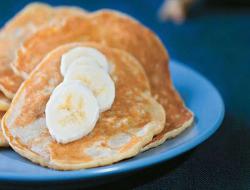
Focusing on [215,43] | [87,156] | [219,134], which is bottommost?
[215,43]

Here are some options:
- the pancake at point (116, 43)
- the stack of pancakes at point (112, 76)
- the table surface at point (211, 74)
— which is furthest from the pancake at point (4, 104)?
the table surface at point (211, 74)

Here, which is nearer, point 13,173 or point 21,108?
point 13,173

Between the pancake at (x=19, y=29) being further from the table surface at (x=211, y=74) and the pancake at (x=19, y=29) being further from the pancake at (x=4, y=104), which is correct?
the table surface at (x=211, y=74)

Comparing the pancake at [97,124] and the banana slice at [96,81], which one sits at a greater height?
the banana slice at [96,81]

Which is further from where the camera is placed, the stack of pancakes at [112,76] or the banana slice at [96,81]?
the banana slice at [96,81]

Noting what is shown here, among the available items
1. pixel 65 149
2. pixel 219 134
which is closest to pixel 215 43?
pixel 219 134

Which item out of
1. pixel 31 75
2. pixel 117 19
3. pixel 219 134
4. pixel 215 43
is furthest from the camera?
pixel 215 43

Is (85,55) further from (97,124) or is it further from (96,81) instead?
(97,124)

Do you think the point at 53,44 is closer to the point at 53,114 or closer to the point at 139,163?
the point at 53,114

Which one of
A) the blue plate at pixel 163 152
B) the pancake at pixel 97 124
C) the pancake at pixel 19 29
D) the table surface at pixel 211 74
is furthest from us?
the pancake at pixel 19 29
